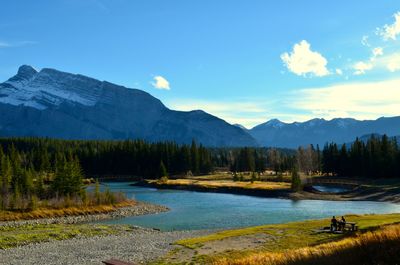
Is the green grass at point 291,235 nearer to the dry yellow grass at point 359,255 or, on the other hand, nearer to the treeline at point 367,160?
the dry yellow grass at point 359,255

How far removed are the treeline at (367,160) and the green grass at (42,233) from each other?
107m

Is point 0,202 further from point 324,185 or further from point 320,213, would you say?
point 324,185

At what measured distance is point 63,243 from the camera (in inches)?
2051

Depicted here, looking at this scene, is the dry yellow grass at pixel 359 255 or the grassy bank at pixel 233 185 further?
the grassy bank at pixel 233 185

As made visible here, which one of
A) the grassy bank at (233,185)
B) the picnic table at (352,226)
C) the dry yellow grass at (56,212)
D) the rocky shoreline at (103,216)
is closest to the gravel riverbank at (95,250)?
the picnic table at (352,226)

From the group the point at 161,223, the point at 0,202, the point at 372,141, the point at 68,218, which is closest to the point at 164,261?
the point at 161,223

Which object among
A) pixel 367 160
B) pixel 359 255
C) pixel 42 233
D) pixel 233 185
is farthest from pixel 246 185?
pixel 359 255

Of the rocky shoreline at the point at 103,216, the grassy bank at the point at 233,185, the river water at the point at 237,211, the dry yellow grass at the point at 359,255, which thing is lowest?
the river water at the point at 237,211

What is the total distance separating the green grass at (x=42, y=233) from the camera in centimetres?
5209

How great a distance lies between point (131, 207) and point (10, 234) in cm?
3944

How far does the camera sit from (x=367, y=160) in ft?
511

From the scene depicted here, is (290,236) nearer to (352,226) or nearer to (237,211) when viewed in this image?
(352,226)

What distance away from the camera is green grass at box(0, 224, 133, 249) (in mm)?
52094

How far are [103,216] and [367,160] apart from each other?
343ft
